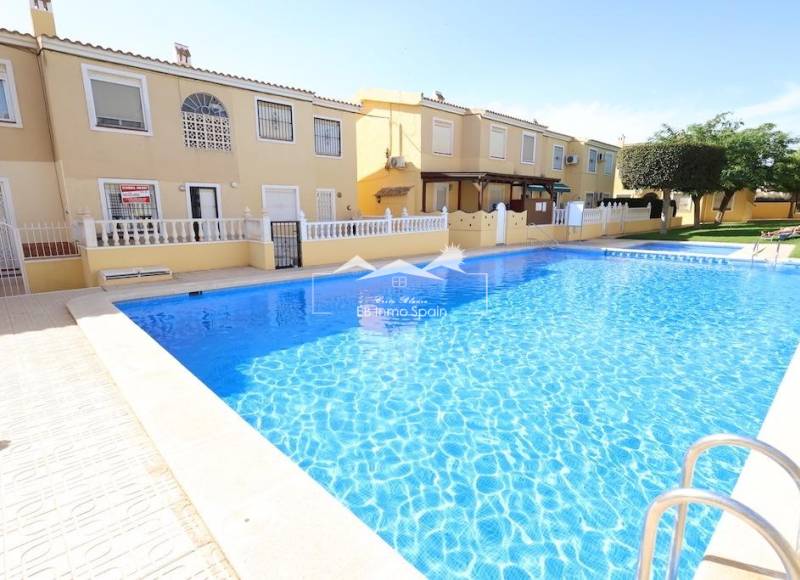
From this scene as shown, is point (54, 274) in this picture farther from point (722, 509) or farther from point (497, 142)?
point (497, 142)

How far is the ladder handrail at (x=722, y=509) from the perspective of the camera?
1.48 metres

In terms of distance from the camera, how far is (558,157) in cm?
2955

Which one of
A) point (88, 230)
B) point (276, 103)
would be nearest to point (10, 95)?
point (88, 230)

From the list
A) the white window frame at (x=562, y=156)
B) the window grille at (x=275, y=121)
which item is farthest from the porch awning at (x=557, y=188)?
the window grille at (x=275, y=121)

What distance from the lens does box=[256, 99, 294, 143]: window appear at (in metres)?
15.5

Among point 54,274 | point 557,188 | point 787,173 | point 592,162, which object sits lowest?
point 54,274

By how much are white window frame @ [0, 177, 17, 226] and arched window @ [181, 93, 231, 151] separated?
16.4ft

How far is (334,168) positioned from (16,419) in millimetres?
15477

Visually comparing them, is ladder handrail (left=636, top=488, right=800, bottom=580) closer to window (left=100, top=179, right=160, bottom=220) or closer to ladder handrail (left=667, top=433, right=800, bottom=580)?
ladder handrail (left=667, top=433, right=800, bottom=580)

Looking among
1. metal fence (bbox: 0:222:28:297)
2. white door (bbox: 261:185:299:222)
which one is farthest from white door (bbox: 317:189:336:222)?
metal fence (bbox: 0:222:28:297)

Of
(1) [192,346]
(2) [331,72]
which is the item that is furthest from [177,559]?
(2) [331,72]

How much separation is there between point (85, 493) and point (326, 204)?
631 inches

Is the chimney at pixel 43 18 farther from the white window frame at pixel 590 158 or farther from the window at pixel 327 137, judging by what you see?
the white window frame at pixel 590 158

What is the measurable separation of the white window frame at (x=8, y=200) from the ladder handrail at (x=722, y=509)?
1599 centimetres
